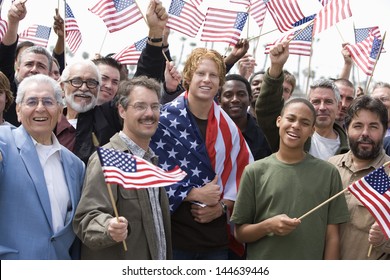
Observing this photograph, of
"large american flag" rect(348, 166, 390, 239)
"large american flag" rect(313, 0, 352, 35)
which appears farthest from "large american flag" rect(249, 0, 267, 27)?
"large american flag" rect(348, 166, 390, 239)

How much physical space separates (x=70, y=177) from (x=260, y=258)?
1689 mm

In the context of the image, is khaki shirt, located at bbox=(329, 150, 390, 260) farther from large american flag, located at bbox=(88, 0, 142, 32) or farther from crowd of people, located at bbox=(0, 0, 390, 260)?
large american flag, located at bbox=(88, 0, 142, 32)

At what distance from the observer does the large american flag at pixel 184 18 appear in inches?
382

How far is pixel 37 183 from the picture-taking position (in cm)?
501

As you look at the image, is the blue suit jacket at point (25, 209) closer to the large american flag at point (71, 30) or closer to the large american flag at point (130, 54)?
the large american flag at point (130, 54)

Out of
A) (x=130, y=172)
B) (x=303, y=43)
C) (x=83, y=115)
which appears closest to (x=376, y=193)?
(x=130, y=172)

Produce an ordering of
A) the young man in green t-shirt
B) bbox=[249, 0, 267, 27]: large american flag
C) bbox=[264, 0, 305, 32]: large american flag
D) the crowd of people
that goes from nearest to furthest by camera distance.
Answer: the crowd of people < the young man in green t-shirt < bbox=[264, 0, 305, 32]: large american flag < bbox=[249, 0, 267, 27]: large american flag

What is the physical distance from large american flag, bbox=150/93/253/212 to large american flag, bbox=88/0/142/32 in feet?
9.64

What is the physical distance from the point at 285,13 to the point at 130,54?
2.18 meters

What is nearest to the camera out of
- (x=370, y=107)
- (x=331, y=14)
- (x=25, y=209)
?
(x=25, y=209)

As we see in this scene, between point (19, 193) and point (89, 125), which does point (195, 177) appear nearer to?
point (89, 125)

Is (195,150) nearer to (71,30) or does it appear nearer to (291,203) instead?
(291,203)

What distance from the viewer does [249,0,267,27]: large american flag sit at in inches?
403

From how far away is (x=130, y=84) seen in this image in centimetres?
577
